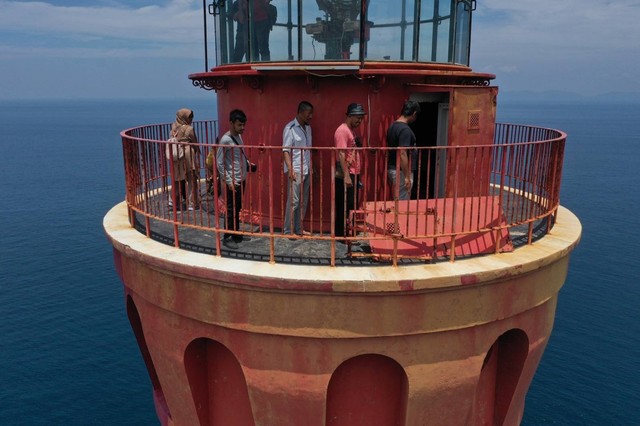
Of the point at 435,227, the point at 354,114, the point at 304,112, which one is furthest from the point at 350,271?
the point at 304,112

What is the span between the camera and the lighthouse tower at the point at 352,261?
666cm

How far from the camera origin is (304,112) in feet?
26.7

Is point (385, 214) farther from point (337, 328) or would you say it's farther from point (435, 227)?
point (337, 328)

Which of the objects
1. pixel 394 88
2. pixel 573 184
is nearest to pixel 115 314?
pixel 394 88

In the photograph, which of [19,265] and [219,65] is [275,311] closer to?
[219,65]

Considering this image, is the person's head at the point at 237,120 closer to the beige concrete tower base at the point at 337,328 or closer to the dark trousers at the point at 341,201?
the dark trousers at the point at 341,201

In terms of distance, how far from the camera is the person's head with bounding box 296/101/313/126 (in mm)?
8117

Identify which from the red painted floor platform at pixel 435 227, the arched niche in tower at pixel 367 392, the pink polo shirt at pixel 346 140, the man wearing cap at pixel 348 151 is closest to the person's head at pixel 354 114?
the man wearing cap at pixel 348 151

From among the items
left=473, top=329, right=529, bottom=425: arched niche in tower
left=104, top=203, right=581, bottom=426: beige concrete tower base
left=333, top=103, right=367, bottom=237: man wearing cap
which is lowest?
left=473, top=329, right=529, bottom=425: arched niche in tower

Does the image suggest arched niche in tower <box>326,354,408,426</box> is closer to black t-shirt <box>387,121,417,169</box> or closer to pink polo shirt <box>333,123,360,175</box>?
pink polo shirt <box>333,123,360,175</box>

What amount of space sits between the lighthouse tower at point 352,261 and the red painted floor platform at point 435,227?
3 centimetres

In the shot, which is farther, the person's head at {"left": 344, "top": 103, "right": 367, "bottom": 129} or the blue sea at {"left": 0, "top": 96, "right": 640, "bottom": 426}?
the blue sea at {"left": 0, "top": 96, "right": 640, "bottom": 426}

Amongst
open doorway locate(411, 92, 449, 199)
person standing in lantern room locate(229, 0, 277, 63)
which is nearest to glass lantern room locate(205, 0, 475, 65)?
person standing in lantern room locate(229, 0, 277, 63)

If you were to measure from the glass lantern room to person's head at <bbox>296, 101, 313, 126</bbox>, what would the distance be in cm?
102
